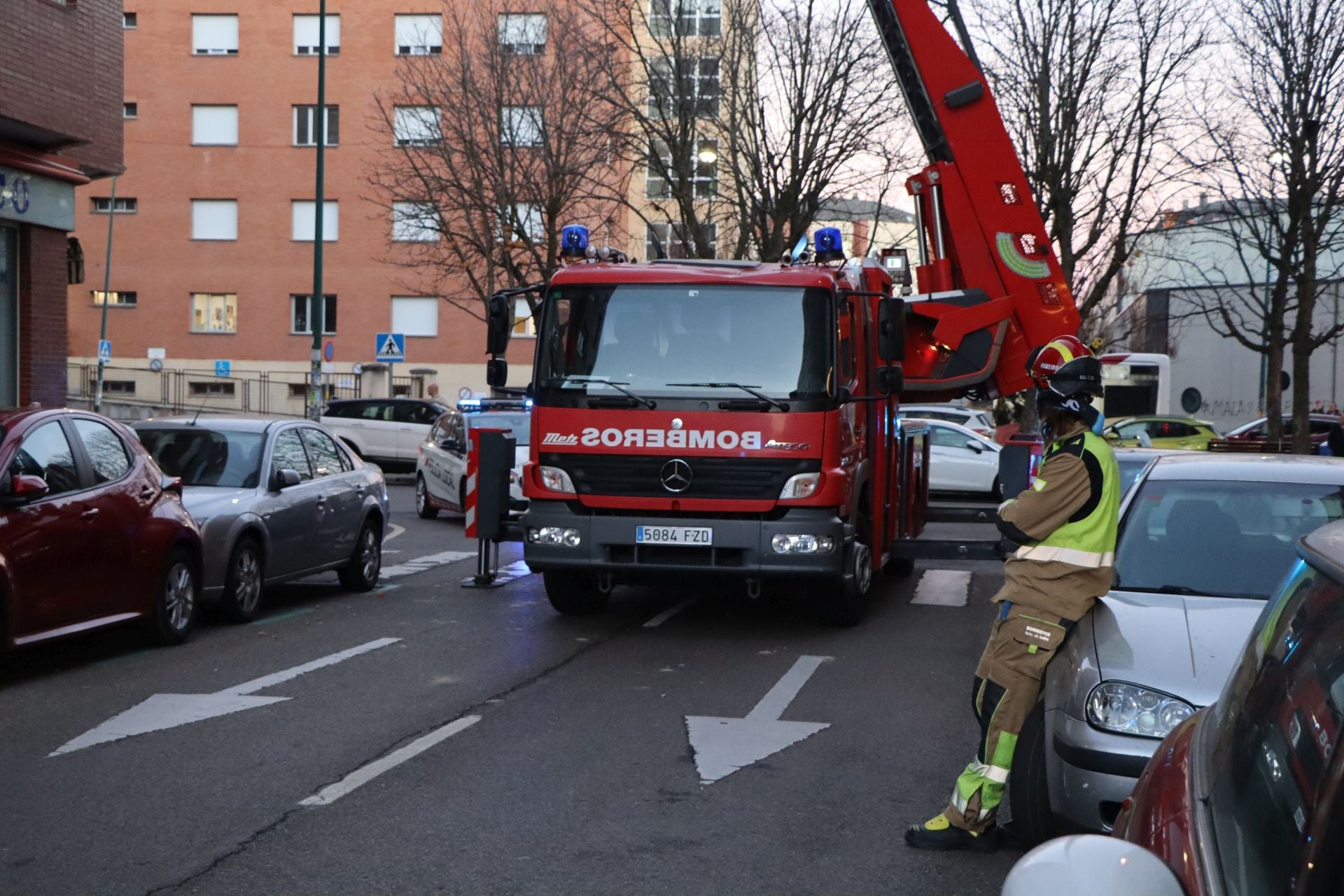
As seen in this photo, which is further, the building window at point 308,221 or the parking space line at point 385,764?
the building window at point 308,221

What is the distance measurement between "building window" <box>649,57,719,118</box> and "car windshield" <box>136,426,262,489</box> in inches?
703

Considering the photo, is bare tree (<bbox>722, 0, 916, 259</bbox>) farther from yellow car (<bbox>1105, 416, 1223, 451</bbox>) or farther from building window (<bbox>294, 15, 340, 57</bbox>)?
building window (<bbox>294, 15, 340, 57</bbox>)

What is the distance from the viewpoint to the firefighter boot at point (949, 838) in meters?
5.53

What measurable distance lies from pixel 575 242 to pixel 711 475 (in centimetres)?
237

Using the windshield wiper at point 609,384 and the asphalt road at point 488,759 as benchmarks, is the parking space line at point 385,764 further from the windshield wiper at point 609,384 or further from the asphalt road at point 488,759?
the windshield wiper at point 609,384

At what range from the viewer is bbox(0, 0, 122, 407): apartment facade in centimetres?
1702

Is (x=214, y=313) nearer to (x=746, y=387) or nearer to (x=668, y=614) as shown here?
(x=668, y=614)

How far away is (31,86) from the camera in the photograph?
55.9 feet

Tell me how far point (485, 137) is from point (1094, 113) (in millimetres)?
14694

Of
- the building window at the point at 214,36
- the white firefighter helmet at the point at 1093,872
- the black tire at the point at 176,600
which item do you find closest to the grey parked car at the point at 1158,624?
the white firefighter helmet at the point at 1093,872

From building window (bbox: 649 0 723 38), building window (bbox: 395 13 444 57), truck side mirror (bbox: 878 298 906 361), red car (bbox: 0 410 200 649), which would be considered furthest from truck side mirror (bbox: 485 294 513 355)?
building window (bbox: 395 13 444 57)

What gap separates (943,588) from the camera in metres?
14.8

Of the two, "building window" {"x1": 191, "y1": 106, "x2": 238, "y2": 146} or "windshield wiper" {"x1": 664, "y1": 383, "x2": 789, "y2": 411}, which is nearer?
"windshield wiper" {"x1": 664, "y1": 383, "x2": 789, "y2": 411}

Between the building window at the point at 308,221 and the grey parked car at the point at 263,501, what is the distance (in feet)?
129
